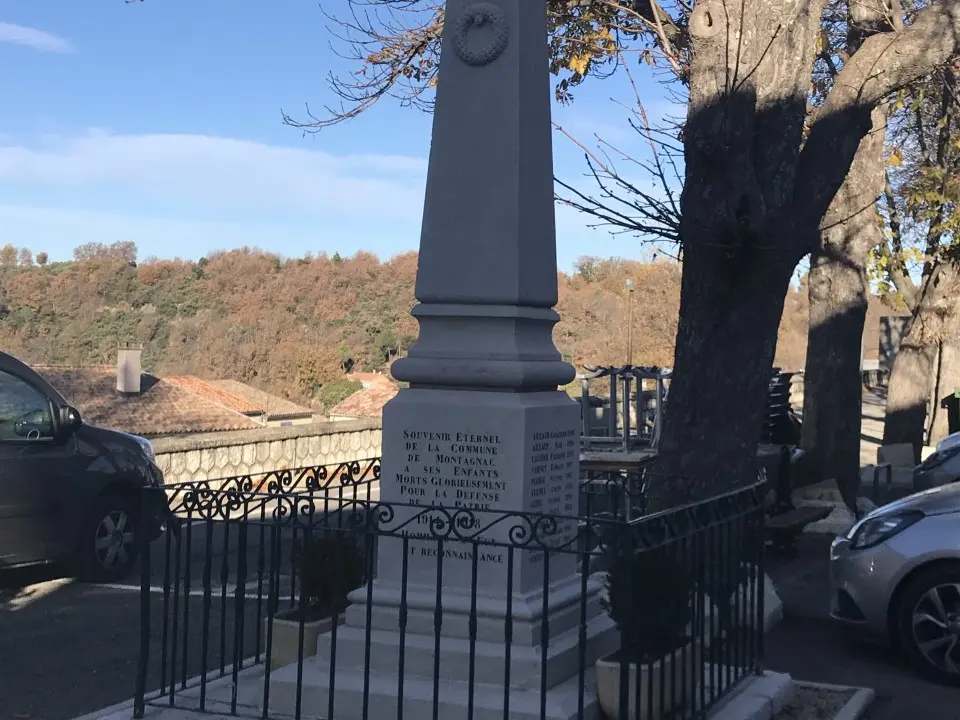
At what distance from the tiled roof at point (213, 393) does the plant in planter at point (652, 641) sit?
92.2 feet

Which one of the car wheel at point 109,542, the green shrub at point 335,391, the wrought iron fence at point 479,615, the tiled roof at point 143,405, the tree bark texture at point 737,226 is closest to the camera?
the wrought iron fence at point 479,615

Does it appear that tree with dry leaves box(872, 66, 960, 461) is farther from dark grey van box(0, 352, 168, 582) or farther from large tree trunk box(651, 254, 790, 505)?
dark grey van box(0, 352, 168, 582)

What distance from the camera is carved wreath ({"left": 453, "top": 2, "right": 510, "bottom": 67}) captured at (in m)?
5.81

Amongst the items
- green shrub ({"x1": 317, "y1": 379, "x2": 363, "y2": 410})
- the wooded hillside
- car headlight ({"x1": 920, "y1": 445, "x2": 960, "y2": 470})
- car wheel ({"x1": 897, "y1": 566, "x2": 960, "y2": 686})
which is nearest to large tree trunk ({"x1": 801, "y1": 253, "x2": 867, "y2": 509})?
car headlight ({"x1": 920, "y1": 445, "x2": 960, "y2": 470})

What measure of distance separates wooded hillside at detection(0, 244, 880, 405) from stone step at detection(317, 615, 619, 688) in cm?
3848

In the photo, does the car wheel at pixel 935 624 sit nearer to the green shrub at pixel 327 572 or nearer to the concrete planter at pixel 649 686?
the concrete planter at pixel 649 686

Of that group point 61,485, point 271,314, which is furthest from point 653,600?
point 271,314

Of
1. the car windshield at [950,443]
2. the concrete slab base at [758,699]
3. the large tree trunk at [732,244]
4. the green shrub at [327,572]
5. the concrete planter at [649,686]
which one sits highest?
the large tree trunk at [732,244]

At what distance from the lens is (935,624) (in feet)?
22.1

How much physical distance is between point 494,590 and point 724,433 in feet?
10.5

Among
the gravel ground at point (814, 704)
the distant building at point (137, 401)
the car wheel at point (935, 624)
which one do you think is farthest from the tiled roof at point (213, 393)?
the gravel ground at point (814, 704)

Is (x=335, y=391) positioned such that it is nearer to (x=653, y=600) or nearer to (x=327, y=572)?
(x=327, y=572)

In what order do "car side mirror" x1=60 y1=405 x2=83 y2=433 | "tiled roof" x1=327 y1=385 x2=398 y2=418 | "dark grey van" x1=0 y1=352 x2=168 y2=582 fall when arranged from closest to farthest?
"dark grey van" x1=0 y1=352 x2=168 y2=582 → "car side mirror" x1=60 y1=405 x2=83 y2=433 → "tiled roof" x1=327 y1=385 x2=398 y2=418

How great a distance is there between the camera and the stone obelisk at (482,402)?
5328mm
